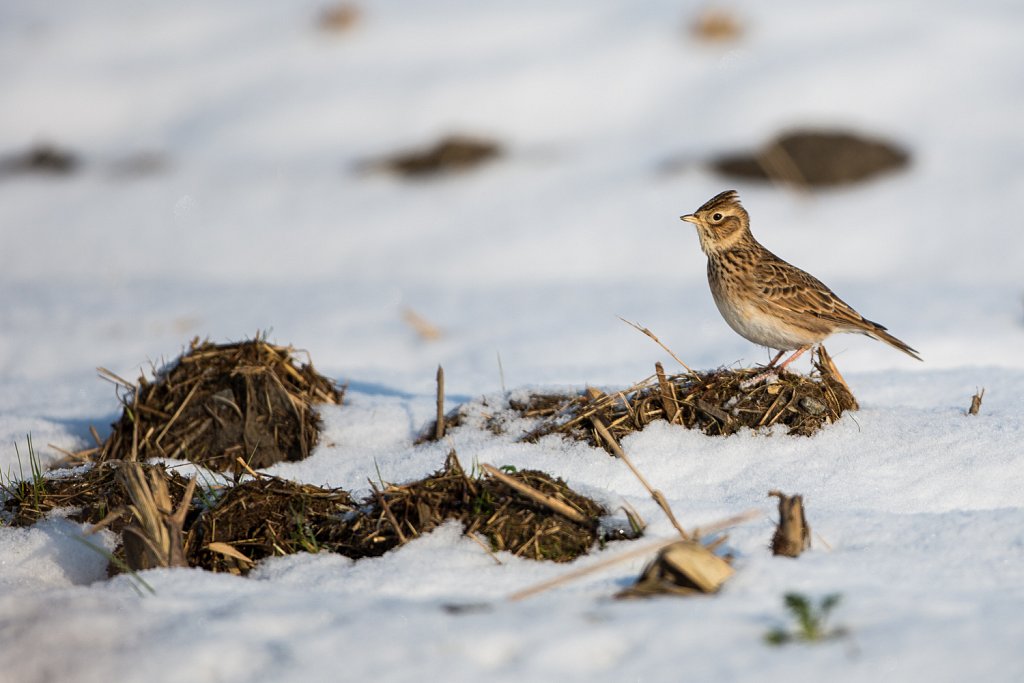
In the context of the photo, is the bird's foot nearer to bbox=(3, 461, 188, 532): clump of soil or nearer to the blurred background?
the blurred background

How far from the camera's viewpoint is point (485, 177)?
12617 mm

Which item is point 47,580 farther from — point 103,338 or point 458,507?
point 103,338

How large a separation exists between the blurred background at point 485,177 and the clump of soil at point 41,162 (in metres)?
0.04

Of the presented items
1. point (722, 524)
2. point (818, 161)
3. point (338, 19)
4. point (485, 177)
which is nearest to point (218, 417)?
point (722, 524)

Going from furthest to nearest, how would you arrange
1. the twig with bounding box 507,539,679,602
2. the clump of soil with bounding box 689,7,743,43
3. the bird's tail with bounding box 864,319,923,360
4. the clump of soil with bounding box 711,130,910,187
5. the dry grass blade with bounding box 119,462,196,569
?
the clump of soil with bounding box 689,7,743,43 → the clump of soil with bounding box 711,130,910,187 → the bird's tail with bounding box 864,319,923,360 → the dry grass blade with bounding box 119,462,196,569 → the twig with bounding box 507,539,679,602

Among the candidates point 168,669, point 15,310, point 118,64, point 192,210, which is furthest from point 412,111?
point 168,669

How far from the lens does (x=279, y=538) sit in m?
4.21

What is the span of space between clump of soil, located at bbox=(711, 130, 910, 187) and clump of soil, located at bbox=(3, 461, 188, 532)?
336 inches

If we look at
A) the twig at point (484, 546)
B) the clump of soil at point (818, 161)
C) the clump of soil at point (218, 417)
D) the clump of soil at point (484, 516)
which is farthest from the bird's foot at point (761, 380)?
the clump of soil at point (818, 161)

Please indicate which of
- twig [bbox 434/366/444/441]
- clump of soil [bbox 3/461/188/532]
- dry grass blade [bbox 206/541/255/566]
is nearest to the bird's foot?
twig [bbox 434/366/444/441]

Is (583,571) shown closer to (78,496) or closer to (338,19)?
(78,496)

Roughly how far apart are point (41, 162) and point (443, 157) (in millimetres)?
4903

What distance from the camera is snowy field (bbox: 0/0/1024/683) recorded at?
10.5ft

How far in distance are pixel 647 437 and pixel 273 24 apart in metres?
12.3
